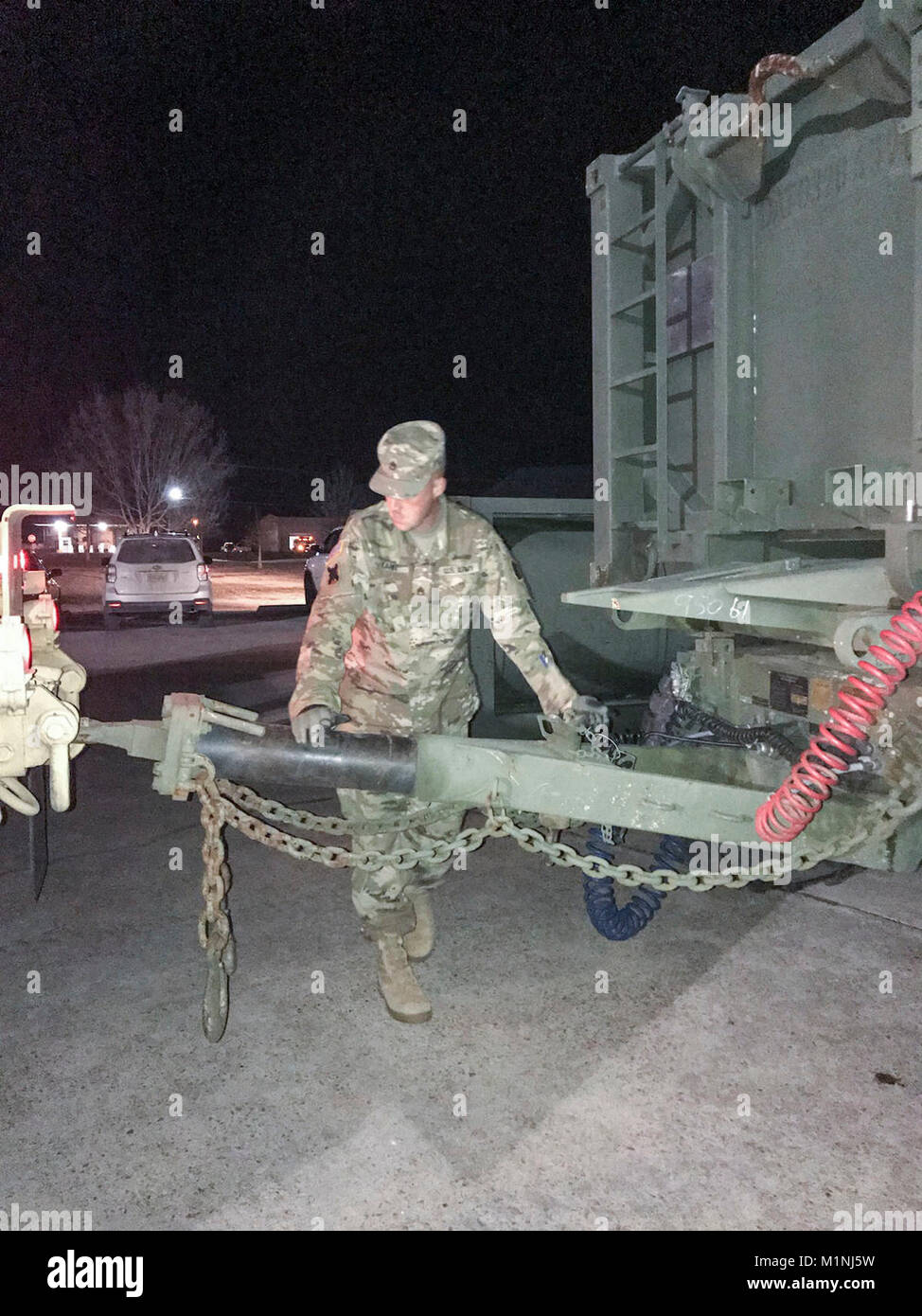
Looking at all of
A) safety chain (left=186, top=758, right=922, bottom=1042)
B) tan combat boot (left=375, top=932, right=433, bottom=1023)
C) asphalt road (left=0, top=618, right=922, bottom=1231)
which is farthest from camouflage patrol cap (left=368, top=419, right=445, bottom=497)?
asphalt road (left=0, top=618, right=922, bottom=1231)

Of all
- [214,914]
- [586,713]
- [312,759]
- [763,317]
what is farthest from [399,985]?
[763,317]

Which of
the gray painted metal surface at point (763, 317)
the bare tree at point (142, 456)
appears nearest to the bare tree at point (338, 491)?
the bare tree at point (142, 456)

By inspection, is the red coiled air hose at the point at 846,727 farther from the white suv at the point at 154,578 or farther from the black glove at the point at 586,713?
the white suv at the point at 154,578

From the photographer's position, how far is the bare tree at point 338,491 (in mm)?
69369

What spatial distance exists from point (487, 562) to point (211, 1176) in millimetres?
2161

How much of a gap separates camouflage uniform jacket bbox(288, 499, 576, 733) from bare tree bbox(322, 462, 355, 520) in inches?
2484

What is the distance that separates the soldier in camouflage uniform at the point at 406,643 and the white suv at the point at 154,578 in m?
12.7

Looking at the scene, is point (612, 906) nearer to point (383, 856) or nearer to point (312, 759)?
point (383, 856)

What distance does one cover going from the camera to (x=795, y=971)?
3.85 m

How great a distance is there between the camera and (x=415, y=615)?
3689 mm

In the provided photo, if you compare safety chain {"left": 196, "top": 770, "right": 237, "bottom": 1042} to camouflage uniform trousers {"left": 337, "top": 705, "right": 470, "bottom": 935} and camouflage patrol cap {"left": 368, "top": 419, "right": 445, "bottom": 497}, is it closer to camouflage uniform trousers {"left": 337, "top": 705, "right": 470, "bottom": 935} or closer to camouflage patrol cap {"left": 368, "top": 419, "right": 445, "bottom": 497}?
camouflage uniform trousers {"left": 337, "top": 705, "right": 470, "bottom": 935}
